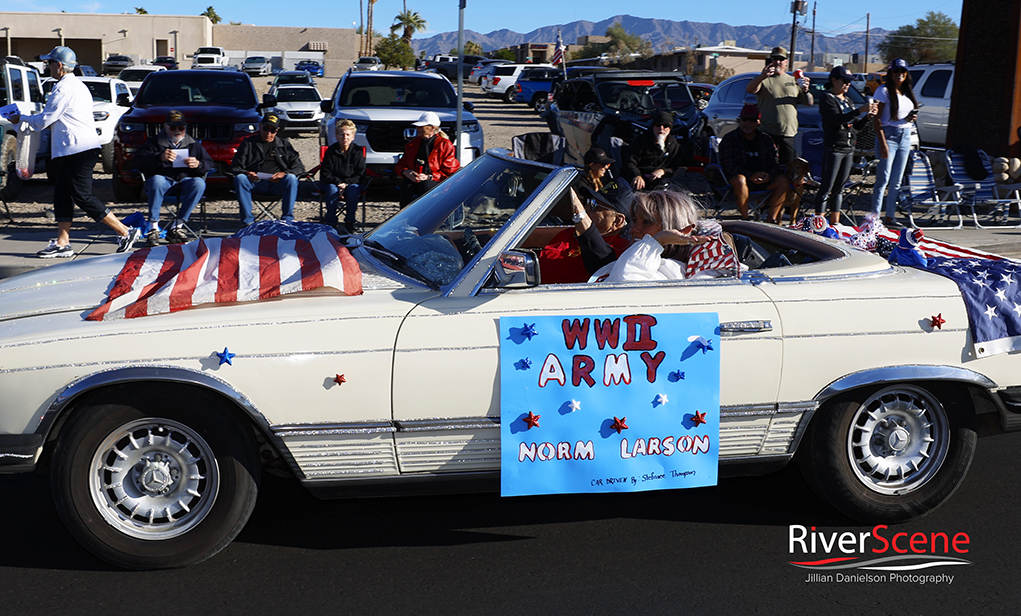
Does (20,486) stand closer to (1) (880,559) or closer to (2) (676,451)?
(2) (676,451)

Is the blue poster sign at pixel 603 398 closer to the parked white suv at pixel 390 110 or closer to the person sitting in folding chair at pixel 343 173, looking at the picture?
the person sitting in folding chair at pixel 343 173

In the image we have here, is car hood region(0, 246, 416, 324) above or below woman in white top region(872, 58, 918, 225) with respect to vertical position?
below

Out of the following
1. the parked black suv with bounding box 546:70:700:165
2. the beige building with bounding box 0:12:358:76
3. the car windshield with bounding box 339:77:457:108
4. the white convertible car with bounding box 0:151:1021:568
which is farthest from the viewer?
the beige building with bounding box 0:12:358:76

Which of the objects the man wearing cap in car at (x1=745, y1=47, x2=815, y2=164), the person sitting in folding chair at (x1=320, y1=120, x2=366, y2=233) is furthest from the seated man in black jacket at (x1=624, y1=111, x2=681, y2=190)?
the person sitting in folding chair at (x1=320, y1=120, x2=366, y2=233)

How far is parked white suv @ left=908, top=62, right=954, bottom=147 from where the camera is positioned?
18.6 m

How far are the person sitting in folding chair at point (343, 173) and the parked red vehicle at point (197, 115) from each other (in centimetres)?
168

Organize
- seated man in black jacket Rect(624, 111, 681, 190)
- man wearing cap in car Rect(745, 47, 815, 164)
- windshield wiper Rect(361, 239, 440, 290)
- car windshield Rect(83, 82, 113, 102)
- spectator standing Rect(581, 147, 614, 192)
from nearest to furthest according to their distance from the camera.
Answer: windshield wiper Rect(361, 239, 440, 290), spectator standing Rect(581, 147, 614, 192), seated man in black jacket Rect(624, 111, 681, 190), man wearing cap in car Rect(745, 47, 815, 164), car windshield Rect(83, 82, 113, 102)

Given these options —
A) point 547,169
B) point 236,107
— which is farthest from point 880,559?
point 236,107

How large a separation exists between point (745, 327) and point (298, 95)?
24.4 meters

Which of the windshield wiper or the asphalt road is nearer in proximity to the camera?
the asphalt road

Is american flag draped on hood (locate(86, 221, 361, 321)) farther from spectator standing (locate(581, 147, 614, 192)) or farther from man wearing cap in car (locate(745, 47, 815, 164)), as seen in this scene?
man wearing cap in car (locate(745, 47, 815, 164))

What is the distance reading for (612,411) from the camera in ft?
11.4

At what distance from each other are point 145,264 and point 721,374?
2361mm

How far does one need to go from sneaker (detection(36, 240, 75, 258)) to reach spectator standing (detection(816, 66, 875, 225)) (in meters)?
7.83
